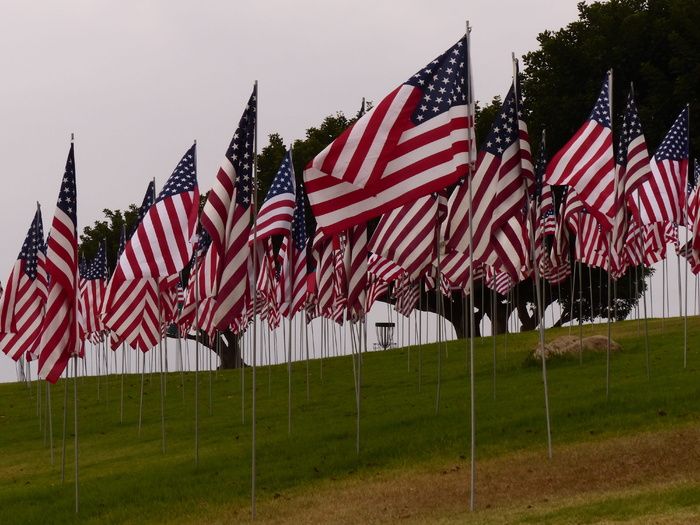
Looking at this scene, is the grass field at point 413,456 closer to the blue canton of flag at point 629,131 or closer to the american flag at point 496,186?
the american flag at point 496,186

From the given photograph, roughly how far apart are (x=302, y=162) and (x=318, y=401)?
3086cm

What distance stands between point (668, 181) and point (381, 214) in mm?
14117

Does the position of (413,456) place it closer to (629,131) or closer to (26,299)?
(629,131)

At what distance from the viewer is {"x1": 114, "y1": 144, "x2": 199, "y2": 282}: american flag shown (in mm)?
29781

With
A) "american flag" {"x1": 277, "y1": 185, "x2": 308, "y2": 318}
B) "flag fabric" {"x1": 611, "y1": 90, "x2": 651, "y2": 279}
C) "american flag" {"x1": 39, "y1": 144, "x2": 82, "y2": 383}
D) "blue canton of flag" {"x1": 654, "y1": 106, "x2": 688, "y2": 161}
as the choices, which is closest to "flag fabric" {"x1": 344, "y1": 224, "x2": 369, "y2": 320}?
"american flag" {"x1": 39, "y1": 144, "x2": 82, "y2": 383}

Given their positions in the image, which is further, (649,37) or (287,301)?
(649,37)

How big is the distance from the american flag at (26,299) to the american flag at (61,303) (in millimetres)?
6768

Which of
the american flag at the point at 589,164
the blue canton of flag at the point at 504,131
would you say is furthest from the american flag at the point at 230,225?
the american flag at the point at 589,164

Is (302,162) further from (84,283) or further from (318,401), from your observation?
(318,401)

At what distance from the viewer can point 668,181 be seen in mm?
33812

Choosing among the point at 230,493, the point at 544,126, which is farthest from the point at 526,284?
the point at 230,493

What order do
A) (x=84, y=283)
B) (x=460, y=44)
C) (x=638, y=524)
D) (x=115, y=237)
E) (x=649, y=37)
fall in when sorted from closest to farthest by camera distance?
(x=638, y=524) < (x=460, y=44) < (x=84, y=283) < (x=649, y=37) < (x=115, y=237)

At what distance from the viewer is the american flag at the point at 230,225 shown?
25828 millimetres

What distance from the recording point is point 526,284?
66688 millimetres
